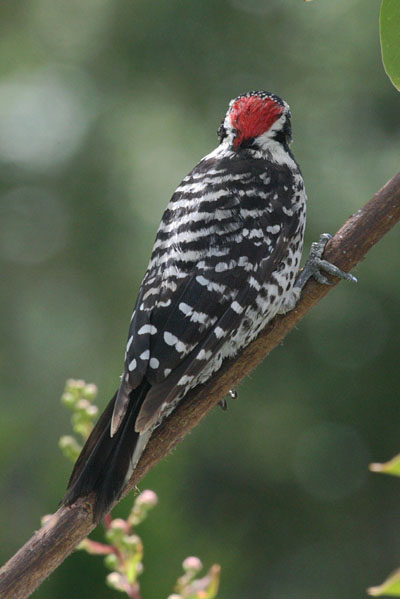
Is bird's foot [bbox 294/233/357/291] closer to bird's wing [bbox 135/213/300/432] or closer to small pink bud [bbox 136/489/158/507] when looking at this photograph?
bird's wing [bbox 135/213/300/432]

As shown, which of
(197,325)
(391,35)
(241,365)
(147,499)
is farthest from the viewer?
(197,325)

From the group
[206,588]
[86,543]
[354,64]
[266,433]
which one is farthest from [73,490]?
[354,64]

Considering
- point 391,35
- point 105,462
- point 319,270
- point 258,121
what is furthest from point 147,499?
point 258,121

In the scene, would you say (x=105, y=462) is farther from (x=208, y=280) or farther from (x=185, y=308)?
(x=208, y=280)

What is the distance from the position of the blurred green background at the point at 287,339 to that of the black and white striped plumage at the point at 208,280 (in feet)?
4.27

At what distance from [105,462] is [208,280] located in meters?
0.66

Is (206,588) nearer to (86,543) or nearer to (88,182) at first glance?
(86,543)

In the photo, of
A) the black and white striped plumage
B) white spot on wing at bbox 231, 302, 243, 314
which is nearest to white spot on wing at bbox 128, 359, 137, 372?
the black and white striped plumage

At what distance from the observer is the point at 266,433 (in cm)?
458

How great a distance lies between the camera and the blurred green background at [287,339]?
176 inches

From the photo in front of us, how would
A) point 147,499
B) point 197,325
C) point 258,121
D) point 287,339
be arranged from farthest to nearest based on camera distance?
point 287,339
point 258,121
point 197,325
point 147,499

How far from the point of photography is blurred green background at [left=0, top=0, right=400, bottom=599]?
4465 mm

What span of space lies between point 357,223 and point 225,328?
1.58ft

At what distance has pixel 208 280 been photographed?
2623 millimetres
